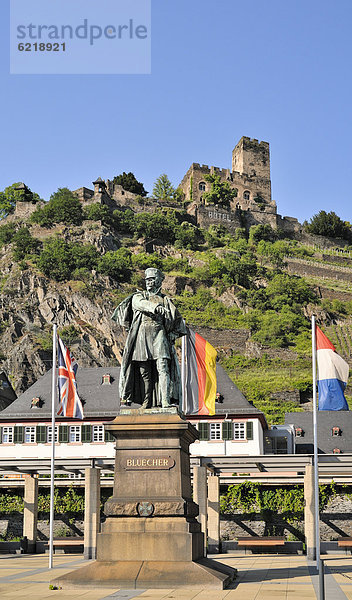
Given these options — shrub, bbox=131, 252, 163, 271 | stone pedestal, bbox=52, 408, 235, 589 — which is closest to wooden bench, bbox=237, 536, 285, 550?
stone pedestal, bbox=52, 408, 235, 589

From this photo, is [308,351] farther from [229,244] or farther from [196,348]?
[196,348]

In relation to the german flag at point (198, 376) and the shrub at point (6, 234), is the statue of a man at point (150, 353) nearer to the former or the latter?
the german flag at point (198, 376)

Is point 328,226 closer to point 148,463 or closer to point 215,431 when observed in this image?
point 215,431

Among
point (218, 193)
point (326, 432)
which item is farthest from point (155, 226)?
point (326, 432)

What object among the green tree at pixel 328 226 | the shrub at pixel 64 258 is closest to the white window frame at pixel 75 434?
the shrub at pixel 64 258

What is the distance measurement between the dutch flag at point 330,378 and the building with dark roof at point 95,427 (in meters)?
18.7

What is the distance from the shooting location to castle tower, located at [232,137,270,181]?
137875 mm

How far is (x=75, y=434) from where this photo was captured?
41062 millimetres

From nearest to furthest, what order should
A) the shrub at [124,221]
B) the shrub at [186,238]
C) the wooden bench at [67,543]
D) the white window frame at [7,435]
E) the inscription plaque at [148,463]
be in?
the inscription plaque at [148,463] < the wooden bench at [67,543] < the white window frame at [7,435] < the shrub at [124,221] < the shrub at [186,238]

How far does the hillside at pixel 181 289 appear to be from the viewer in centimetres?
7594

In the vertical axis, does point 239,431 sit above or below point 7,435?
above

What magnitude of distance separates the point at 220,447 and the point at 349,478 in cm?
997

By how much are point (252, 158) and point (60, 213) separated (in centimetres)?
4920

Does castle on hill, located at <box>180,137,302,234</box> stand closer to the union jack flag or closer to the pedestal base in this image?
the union jack flag
